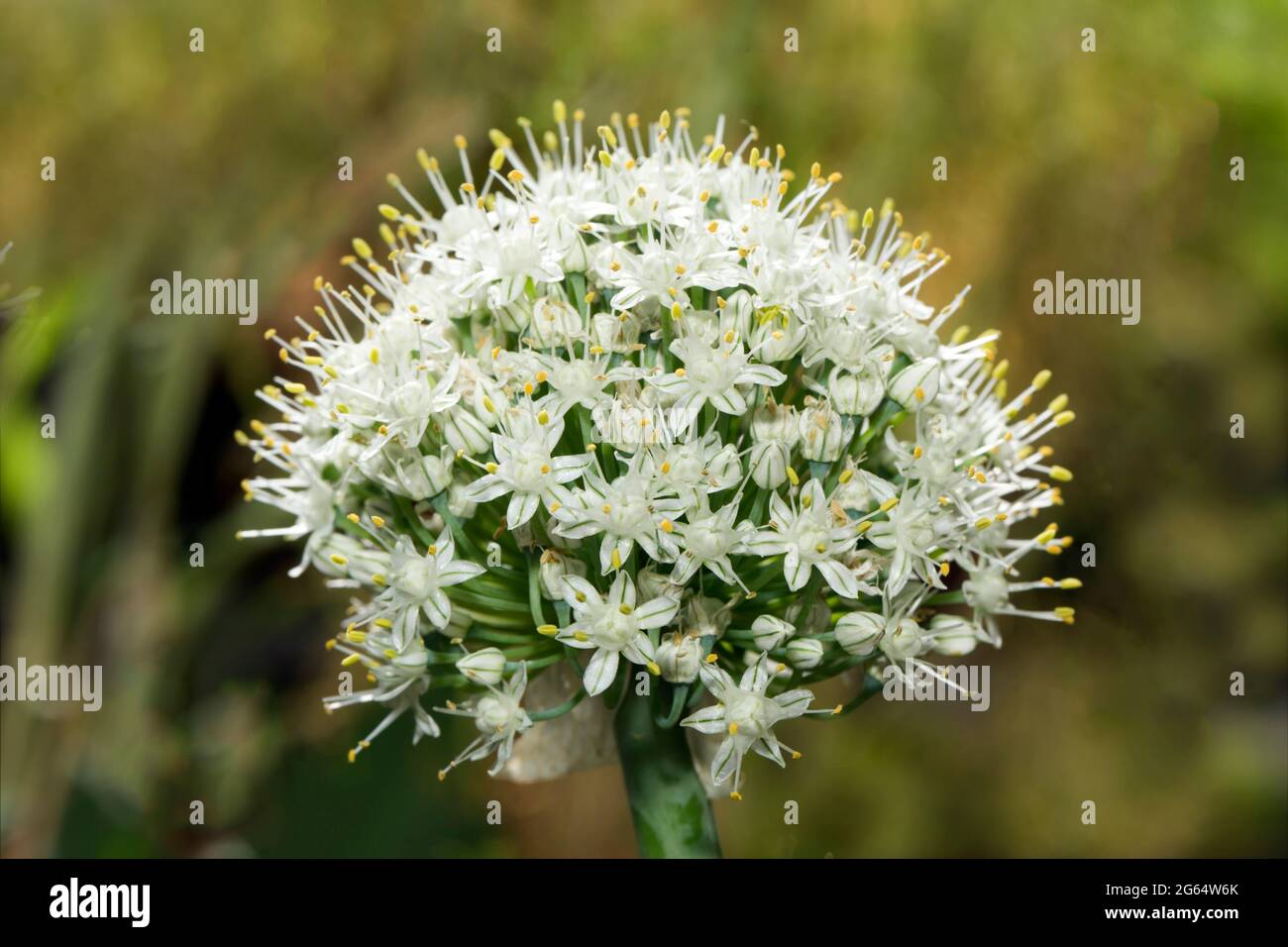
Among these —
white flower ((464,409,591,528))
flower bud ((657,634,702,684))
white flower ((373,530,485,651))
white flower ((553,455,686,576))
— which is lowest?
flower bud ((657,634,702,684))

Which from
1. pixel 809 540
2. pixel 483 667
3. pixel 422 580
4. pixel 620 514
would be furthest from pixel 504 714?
pixel 809 540

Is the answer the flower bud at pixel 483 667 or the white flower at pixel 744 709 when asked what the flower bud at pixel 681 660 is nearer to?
the white flower at pixel 744 709

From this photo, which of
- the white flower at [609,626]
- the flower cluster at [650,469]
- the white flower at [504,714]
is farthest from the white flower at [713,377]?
the white flower at [504,714]

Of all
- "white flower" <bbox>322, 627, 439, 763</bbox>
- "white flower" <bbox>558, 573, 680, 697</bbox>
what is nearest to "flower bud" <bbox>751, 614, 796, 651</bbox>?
"white flower" <bbox>558, 573, 680, 697</bbox>

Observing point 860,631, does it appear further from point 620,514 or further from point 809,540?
point 620,514

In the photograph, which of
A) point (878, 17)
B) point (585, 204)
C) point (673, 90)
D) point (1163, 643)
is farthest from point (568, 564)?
point (1163, 643)

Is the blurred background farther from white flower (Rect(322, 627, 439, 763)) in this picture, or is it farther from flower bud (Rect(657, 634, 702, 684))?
flower bud (Rect(657, 634, 702, 684))

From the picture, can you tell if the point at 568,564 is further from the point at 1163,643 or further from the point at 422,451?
the point at 1163,643
